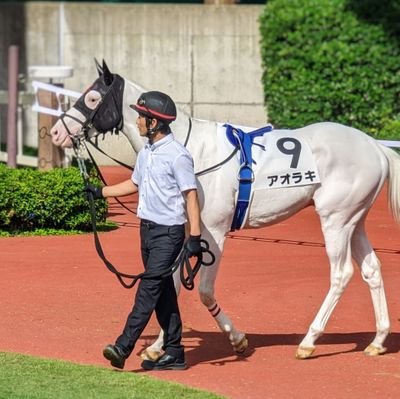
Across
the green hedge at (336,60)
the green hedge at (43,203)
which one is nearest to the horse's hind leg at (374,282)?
the green hedge at (43,203)

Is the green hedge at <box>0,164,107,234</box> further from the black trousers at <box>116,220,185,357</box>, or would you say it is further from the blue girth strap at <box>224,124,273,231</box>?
the black trousers at <box>116,220,185,357</box>

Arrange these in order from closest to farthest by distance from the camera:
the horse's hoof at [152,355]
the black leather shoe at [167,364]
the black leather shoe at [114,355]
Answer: the black leather shoe at [114,355], the black leather shoe at [167,364], the horse's hoof at [152,355]

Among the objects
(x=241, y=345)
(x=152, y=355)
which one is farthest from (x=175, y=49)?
(x=152, y=355)

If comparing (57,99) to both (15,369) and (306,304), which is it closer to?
→ (306,304)

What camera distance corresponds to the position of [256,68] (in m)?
20.0

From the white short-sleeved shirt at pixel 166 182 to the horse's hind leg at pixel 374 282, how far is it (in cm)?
162

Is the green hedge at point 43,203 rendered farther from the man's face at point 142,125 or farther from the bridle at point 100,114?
the man's face at point 142,125

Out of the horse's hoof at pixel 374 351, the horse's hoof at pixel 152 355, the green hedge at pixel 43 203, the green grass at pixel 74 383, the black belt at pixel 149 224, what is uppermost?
the black belt at pixel 149 224

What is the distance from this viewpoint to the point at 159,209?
812 centimetres

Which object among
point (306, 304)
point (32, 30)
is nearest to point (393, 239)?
point (306, 304)

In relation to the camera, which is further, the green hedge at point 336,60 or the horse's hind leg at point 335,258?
the green hedge at point 336,60

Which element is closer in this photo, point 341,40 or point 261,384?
point 261,384

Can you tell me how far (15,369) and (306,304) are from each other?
10.3ft

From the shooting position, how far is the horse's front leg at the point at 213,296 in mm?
8531
